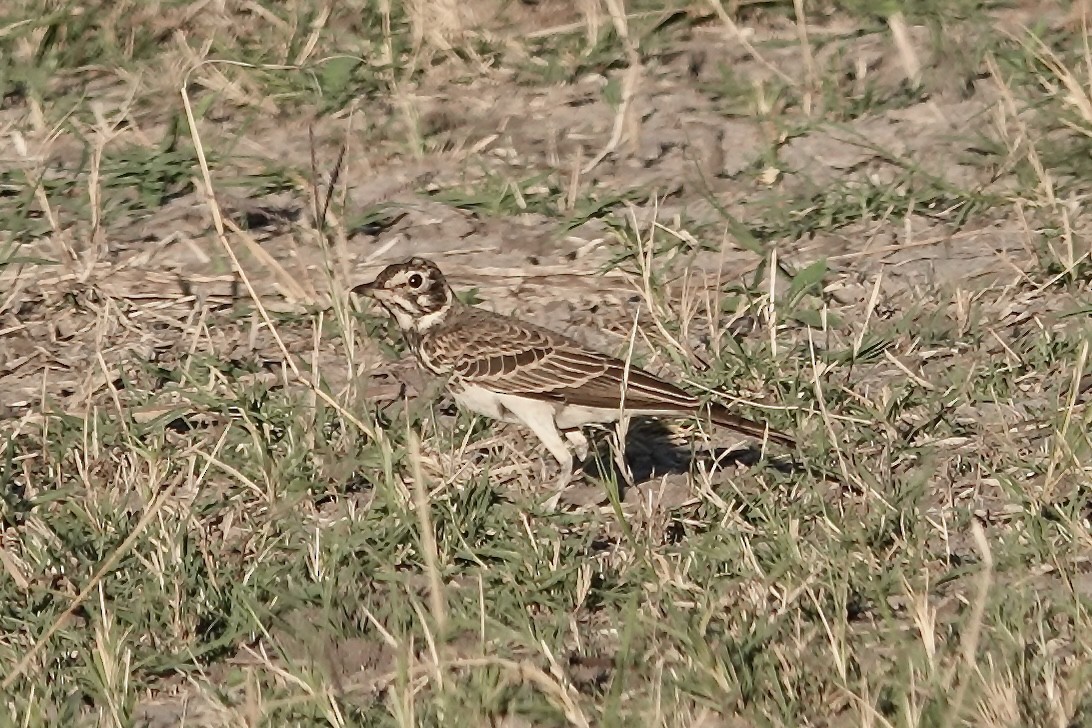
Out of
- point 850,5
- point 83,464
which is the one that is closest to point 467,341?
point 83,464

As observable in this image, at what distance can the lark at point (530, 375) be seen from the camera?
6.98 meters

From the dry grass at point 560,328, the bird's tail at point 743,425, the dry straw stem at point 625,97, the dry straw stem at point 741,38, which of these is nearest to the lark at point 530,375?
the bird's tail at point 743,425

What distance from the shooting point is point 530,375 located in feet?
23.9

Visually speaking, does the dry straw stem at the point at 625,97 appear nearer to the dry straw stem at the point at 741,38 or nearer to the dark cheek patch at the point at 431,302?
the dry straw stem at the point at 741,38

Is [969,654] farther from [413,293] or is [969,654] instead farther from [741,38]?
[741,38]

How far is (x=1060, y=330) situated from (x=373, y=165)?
3.20 metres

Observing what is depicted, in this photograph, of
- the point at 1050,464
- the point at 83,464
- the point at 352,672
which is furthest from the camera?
the point at 83,464

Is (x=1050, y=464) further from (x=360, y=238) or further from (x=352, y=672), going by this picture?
(x=360, y=238)

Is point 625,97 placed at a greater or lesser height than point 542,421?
lesser

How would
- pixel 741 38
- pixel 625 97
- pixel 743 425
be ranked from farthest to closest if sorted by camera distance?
pixel 741 38 < pixel 625 97 < pixel 743 425

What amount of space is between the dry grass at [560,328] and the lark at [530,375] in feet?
0.50


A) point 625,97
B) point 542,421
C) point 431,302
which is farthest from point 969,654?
point 625,97

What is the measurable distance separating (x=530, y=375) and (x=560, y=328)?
1.03m

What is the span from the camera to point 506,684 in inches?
211
